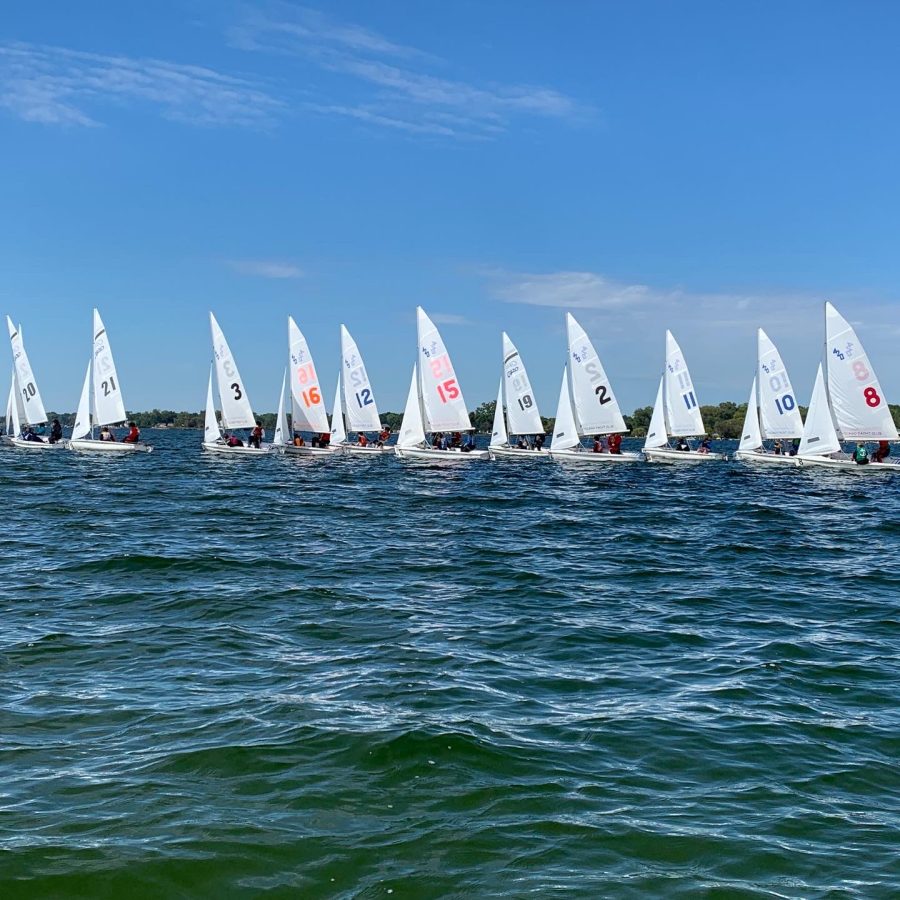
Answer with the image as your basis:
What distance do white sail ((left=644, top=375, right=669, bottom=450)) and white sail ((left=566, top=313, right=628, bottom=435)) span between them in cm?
262

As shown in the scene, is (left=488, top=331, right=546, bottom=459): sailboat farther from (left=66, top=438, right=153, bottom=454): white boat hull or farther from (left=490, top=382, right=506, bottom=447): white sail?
(left=66, top=438, right=153, bottom=454): white boat hull

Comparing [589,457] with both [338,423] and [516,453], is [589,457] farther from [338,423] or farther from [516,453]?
[338,423]

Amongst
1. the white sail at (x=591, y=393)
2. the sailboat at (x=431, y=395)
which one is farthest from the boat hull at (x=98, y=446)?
the white sail at (x=591, y=393)

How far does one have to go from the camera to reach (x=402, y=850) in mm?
5469

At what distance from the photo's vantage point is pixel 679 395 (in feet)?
180

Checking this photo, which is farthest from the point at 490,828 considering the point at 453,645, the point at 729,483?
the point at 729,483

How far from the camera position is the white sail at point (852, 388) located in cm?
4578

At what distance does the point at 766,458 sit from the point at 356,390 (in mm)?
23597

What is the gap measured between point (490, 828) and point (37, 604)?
824 centimetres

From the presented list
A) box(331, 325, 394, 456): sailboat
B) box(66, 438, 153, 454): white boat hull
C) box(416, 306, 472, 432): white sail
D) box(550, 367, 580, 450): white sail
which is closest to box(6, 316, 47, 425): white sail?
box(66, 438, 153, 454): white boat hull

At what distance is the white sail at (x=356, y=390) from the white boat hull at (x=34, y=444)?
16.5 metres

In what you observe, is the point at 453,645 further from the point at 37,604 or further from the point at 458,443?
the point at 458,443

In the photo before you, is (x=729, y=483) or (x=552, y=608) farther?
(x=729, y=483)

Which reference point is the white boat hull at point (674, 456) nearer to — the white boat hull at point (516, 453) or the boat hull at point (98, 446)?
the white boat hull at point (516, 453)
